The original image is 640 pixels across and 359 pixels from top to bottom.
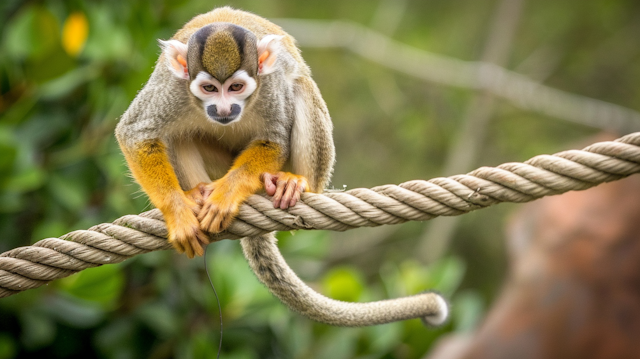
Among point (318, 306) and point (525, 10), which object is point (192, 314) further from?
point (525, 10)

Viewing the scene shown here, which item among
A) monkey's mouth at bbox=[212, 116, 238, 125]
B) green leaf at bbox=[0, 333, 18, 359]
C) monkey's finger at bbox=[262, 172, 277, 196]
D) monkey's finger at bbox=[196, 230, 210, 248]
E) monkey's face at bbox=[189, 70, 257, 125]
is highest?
monkey's face at bbox=[189, 70, 257, 125]

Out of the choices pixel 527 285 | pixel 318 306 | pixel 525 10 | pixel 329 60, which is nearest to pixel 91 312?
pixel 318 306

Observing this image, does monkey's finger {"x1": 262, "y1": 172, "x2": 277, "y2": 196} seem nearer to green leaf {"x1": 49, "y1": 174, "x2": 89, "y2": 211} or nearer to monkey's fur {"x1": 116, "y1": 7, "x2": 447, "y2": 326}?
monkey's fur {"x1": 116, "y1": 7, "x2": 447, "y2": 326}

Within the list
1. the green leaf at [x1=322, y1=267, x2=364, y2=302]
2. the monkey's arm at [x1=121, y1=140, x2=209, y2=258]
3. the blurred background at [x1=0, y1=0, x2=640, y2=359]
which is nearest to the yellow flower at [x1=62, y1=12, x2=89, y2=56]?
the blurred background at [x1=0, y1=0, x2=640, y2=359]

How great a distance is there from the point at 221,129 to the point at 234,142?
16 cm

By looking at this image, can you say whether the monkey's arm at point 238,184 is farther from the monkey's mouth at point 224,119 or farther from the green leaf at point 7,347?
the green leaf at point 7,347

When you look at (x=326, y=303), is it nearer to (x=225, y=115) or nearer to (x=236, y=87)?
(x=225, y=115)

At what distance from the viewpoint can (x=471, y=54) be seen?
9031mm

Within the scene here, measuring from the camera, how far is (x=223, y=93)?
2.67 metres

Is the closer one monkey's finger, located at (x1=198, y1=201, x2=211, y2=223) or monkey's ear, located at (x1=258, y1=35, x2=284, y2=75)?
monkey's finger, located at (x1=198, y1=201, x2=211, y2=223)

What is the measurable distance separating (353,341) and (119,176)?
8.79ft

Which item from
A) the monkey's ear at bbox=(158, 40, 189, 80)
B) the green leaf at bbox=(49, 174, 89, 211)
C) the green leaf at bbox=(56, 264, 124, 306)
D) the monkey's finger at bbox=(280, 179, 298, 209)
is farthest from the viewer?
the green leaf at bbox=(49, 174, 89, 211)

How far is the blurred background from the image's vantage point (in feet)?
14.2

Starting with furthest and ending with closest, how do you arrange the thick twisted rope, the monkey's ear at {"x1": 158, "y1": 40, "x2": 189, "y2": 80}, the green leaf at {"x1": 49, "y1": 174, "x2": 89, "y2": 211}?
1. the green leaf at {"x1": 49, "y1": 174, "x2": 89, "y2": 211}
2. the monkey's ear at {"x1": 158, "y1": 40, "x2": 189, "y2": 80}
3. the thick twisted rope
